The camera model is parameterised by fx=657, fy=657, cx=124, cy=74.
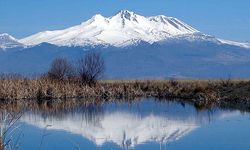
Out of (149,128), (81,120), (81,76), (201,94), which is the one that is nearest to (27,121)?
(81,120)

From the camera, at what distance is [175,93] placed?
45.9 meters

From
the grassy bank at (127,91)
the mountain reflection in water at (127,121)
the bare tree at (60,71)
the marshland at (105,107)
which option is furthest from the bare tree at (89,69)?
the mountain reflection in water at (127,121)

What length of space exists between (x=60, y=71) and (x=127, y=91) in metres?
5.59

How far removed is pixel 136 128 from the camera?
26.2 m

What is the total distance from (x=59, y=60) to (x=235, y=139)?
28298 millimetres

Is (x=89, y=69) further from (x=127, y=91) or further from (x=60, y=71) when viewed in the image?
(x=127, y=91)

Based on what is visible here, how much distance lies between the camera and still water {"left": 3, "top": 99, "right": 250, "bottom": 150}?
836 inches

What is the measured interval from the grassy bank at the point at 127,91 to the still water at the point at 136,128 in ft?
13.6

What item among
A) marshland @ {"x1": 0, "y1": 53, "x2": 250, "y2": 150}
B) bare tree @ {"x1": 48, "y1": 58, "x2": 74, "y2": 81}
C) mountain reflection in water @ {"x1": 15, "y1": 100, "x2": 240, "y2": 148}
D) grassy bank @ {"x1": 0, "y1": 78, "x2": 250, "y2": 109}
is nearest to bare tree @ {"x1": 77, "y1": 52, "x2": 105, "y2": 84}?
marshland @ {"x1": 0, "y1": 53, "x2": 250, "y2": 150}

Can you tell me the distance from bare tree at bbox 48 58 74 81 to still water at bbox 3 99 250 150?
38.3 feet

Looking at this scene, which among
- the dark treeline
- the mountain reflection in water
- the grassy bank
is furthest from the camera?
the dark treeline

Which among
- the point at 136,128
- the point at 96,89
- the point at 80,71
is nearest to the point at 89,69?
the point at 80,71

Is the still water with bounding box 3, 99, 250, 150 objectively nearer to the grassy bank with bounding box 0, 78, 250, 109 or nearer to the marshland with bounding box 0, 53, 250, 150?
the marshland with bounding box 0, 53, 250, 150

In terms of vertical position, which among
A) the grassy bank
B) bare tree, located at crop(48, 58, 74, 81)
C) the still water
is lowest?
the still water
